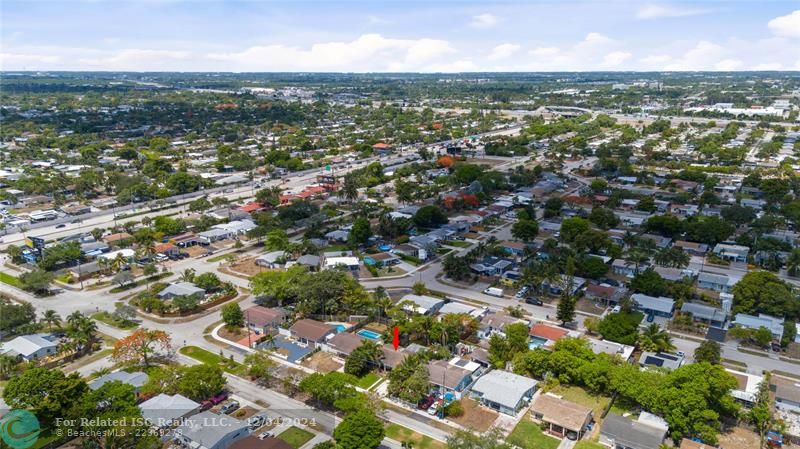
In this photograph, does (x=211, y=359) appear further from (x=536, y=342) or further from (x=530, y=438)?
(x=536, y=342)

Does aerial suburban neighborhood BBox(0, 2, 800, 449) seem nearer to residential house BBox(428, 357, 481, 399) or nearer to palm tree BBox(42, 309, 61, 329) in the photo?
residential house BBox(428, 357, 481, 399)

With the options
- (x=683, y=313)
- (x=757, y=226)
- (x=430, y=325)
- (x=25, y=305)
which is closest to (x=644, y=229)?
(x=757, y=226)

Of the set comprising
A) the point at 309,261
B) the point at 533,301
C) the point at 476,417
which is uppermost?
the point at 309,261

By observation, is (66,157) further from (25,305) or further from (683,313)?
(683,313)

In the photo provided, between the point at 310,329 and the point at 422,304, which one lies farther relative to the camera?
the point at 422,304

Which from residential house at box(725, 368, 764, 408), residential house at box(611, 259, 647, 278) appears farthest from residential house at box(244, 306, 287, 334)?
residential house at box(611, 259, 647, 278)

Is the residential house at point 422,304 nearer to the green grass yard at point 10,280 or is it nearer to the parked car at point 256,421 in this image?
the parked car at point 256,421

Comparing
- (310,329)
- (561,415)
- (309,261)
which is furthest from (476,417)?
(309,261)

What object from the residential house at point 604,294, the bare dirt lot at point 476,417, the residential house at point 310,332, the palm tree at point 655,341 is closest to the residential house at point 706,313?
the residential house at point 604,294
